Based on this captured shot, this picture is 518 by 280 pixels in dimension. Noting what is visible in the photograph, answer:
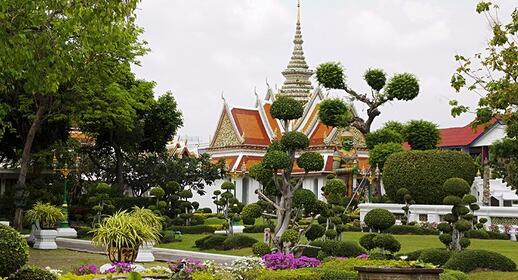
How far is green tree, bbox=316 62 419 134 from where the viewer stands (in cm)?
3584

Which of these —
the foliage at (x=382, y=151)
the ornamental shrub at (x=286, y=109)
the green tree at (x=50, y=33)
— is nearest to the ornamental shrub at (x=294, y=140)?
the ornamental shrub at (x=286, y=109)

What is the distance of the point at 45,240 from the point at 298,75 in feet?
116

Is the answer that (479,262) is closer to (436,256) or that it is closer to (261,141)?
(436,256)

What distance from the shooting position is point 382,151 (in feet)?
119

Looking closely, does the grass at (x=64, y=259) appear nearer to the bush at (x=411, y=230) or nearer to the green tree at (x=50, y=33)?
the green tree at (x=50, y=33)

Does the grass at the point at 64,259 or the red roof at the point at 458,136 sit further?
the red roof at the point at 458,136

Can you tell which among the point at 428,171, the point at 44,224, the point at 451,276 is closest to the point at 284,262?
the point at 451,276

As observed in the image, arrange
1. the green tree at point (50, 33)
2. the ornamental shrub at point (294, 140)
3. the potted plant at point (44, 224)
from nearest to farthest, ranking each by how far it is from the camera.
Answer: the green tree at point (50, 33) → the ornamental shrub at point (294, 140) → the potted plant at point (44, 224)

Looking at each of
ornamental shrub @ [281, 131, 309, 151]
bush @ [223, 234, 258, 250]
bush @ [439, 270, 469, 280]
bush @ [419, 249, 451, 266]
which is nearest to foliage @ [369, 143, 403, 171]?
bush @ [223, 234, 258, 250]

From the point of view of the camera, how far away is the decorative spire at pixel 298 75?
5838 centimetres

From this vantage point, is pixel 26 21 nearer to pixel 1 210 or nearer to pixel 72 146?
pixel 1 210

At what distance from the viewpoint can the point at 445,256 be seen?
17.9 m

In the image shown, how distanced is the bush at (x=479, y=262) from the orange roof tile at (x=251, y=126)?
1401 inches

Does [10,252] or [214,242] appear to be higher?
[10,252]
